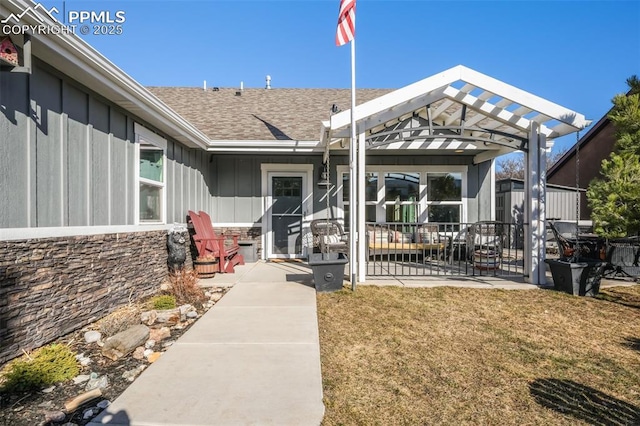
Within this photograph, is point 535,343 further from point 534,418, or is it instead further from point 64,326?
point 64,326

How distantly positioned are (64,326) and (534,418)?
408 cm

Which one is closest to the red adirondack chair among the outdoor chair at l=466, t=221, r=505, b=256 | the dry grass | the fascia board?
the fascia board

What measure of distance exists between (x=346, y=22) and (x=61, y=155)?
4.02m

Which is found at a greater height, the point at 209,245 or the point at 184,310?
the point at 209,245

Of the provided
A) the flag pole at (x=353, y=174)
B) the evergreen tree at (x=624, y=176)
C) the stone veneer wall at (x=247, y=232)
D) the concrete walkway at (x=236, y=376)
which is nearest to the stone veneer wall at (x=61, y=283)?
the concrete walkway at (x=236, y=376)

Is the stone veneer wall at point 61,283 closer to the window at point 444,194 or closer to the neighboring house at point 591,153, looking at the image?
the window at point 444,194

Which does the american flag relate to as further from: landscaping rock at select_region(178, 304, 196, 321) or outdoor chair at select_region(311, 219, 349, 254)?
landscaping rock at select_region(178, 304, 196, 321)

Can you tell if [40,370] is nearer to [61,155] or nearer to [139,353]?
[139,353]

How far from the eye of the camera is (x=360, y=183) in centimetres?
546

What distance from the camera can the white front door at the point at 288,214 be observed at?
8219 mm

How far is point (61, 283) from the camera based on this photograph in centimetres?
329

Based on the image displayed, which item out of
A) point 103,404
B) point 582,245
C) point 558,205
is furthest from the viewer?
point 558,205

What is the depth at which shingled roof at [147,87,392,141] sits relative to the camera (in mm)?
7855

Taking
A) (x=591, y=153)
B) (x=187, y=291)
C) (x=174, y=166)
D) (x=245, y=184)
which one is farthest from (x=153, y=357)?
(x=591, y=153)
